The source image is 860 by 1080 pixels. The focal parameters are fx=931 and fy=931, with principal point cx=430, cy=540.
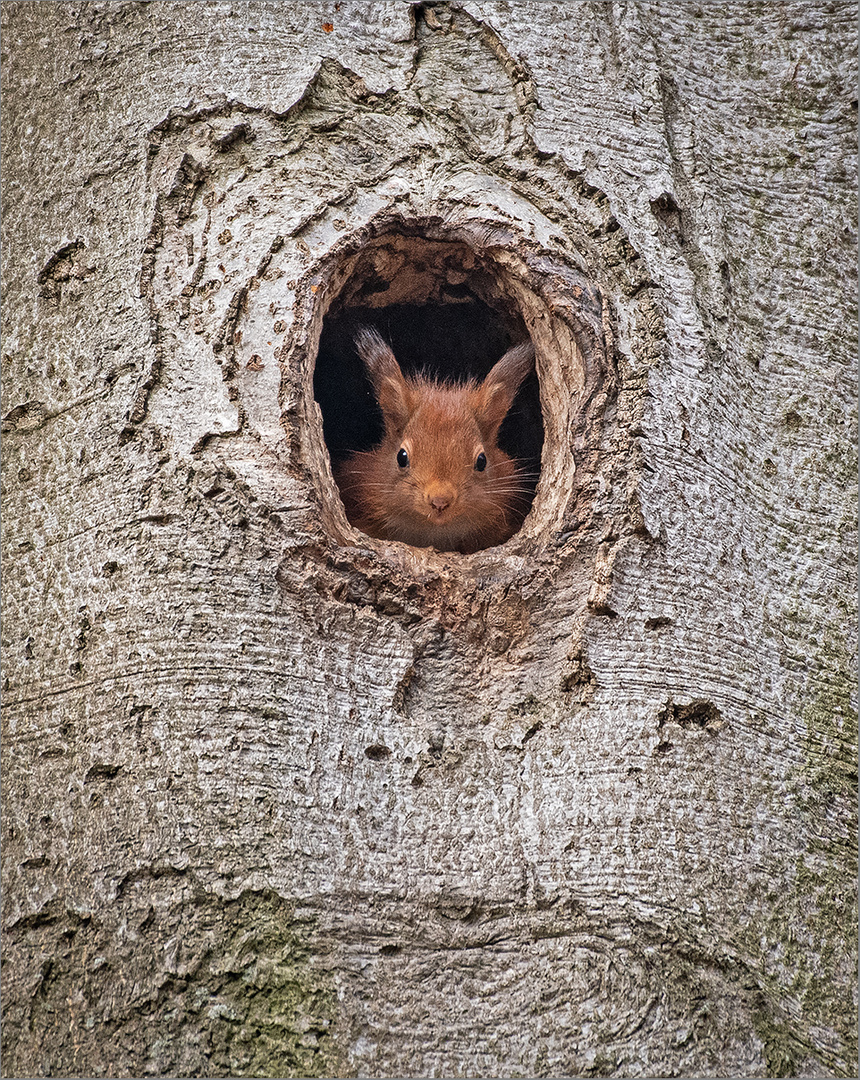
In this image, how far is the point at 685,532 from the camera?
8.07ft

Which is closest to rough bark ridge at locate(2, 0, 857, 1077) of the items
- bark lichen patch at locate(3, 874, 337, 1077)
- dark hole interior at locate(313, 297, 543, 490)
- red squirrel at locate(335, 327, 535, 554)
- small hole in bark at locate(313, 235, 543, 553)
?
bark lichen patch at locate(3, 874, 337, 1077)

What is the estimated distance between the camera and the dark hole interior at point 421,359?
429cm

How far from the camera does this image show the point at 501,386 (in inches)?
169

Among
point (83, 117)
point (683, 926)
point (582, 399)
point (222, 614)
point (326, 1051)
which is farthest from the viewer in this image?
point (83, 117)

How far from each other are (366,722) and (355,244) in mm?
1365

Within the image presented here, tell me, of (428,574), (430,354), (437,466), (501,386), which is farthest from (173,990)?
(430,354)

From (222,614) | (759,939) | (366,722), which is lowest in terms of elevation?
(759,939)

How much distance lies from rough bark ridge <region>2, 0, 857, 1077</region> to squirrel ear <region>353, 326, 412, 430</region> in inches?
43.5

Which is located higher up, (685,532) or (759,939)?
(685,532)

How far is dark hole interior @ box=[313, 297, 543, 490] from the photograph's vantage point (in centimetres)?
429

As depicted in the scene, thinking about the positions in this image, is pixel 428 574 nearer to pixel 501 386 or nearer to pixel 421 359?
pixel 501 386

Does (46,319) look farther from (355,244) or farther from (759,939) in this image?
(759,939)

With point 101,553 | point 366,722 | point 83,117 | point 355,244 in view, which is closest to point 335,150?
point 355,244

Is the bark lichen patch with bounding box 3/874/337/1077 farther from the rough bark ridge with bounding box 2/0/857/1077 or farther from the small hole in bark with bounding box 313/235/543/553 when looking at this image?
the small hole in bark with bounding box 313/235/543/553
